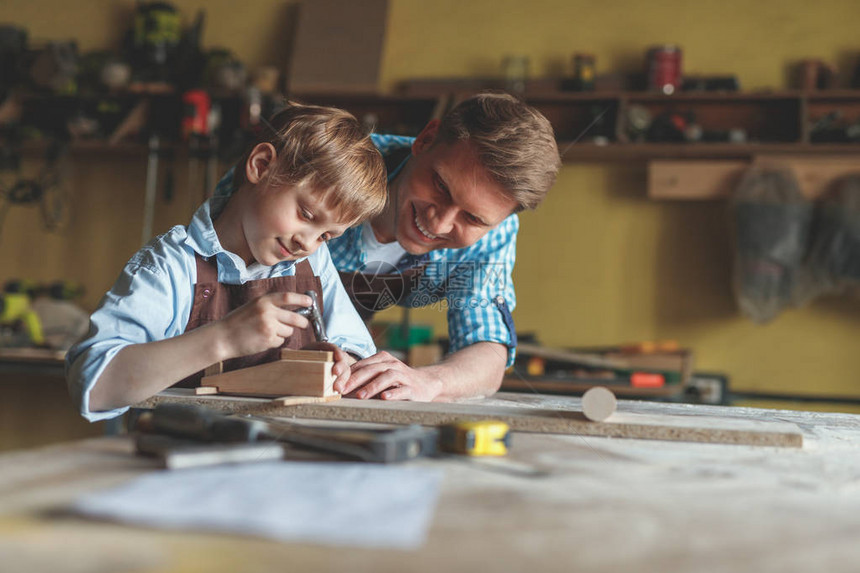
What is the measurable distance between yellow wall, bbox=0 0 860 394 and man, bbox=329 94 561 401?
5.98 ft

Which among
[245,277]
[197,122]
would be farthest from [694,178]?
[245,277]

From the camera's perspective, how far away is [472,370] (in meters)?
1.80

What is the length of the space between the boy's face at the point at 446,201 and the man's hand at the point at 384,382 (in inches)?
13.7

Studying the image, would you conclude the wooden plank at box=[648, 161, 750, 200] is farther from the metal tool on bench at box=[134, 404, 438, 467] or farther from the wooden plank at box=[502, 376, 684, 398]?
the metal tool on bench at box=[134, 404, 438, 467]

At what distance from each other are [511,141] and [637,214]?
2357mm

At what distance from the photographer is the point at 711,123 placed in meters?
3.70

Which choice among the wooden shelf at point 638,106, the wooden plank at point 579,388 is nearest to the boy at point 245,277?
the wooden plank at point 579,388

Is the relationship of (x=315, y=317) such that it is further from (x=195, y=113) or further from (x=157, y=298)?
(x=195, y=113)

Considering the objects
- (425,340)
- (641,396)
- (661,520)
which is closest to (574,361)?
(641,396)

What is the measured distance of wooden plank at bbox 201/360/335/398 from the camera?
4.27 feet

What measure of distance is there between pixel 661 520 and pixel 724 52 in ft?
11.7

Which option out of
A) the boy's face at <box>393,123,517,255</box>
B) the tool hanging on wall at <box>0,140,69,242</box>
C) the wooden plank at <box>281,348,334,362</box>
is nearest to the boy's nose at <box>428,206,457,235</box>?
the boy's face at <box>393,123,517,255</box>

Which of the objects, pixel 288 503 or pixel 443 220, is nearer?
pixel 288 503

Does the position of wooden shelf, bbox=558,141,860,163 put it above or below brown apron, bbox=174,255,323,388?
above
